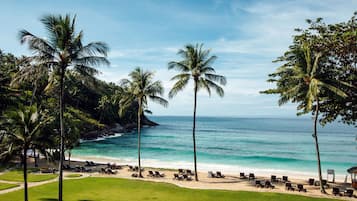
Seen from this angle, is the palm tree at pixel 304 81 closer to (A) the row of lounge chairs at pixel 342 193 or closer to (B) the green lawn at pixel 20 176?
(A) the row of lounge chairs at pixel 342 193

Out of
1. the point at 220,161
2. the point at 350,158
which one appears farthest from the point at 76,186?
the point at 350,158

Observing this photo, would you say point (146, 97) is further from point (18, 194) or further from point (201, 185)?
point (18, 194)

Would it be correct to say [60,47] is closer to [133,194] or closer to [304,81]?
[133,194]

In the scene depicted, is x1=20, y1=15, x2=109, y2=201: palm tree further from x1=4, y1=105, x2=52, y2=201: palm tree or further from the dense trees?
the dense trees

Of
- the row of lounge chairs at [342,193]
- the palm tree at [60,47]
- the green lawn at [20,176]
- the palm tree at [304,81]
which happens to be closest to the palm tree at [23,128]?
the palm tree at [60,47]

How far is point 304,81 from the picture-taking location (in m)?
19.3

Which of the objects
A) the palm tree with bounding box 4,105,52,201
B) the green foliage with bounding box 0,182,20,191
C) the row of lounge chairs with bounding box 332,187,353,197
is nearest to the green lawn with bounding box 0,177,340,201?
the green foliage with bounding box 0,182,20,191

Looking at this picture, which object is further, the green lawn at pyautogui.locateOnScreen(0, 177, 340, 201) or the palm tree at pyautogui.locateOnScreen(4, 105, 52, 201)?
the green lawn at pyautogui.locateOnScreen(0, 177, 340, 201)

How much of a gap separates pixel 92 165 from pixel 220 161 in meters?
18.1

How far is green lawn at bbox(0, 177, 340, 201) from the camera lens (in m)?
17.1

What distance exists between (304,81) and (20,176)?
2264 cm

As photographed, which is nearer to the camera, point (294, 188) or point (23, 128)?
point (23, 128)

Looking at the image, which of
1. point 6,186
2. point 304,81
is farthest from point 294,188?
point 6,186

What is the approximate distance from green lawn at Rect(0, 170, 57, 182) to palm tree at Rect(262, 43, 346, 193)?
19024 millimetres
